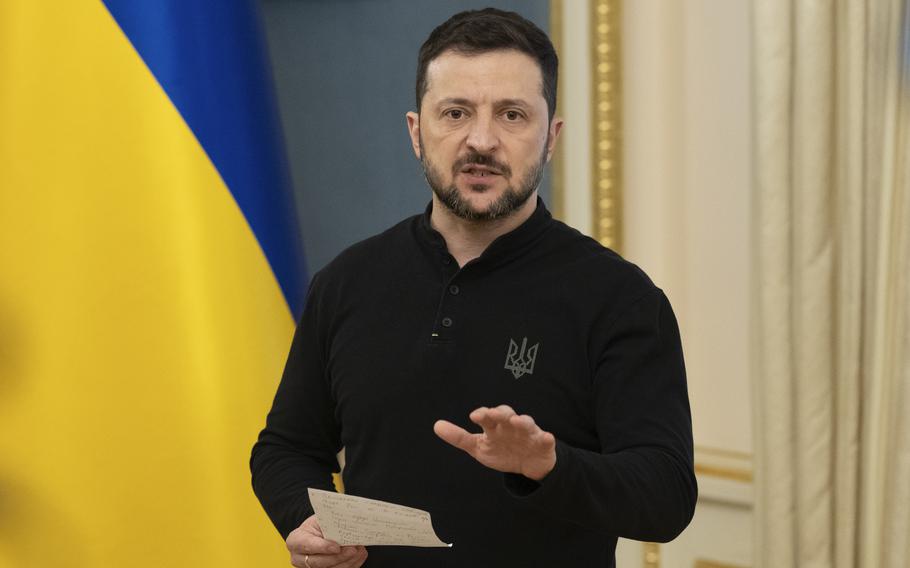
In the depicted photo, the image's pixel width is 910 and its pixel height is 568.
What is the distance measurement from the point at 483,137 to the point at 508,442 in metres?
0.45

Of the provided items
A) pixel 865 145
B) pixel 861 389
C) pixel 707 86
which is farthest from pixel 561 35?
pixel 861 389

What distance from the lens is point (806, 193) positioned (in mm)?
2143

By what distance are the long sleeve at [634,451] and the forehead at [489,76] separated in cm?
32

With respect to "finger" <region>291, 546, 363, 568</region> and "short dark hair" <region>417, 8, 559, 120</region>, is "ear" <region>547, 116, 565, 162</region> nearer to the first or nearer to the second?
"short dark hair" <region>417, 8, 559, 120</region>

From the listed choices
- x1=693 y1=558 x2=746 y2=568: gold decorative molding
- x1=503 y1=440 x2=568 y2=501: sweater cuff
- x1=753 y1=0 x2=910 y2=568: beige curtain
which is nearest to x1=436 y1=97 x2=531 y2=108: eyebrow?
x1=503 y1=440 x2=568 y2=501: sweater cuff

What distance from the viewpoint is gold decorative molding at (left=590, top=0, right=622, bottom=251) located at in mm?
2600

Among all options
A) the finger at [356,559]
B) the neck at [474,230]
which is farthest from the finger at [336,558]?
the neck at [474,230]

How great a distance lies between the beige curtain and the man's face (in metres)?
0.84

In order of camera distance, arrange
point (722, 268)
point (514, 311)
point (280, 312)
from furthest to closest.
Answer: point (722, 268), point (280, 312), point (514, 311)

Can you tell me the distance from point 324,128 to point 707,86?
3.25 feet

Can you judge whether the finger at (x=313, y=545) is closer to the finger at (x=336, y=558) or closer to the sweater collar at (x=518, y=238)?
the finger at (x=336, y=558)

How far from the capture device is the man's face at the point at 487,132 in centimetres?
146

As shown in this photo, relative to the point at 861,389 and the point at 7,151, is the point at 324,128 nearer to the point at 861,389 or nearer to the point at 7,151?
the point at 7,151

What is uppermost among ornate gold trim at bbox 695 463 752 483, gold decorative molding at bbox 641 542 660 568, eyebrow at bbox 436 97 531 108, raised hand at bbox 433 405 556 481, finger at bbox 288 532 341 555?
eyebrow at bbox 436 97 531 108
